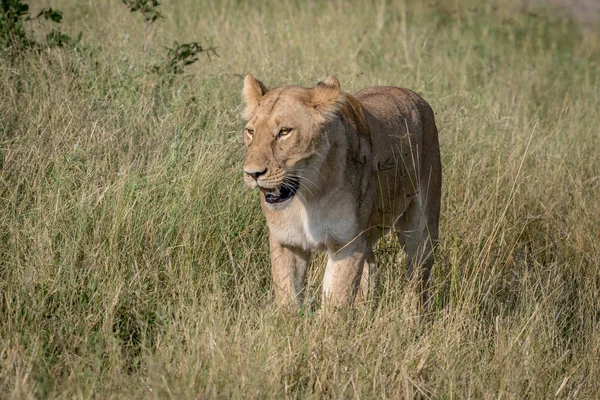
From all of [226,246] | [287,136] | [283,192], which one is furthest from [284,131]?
[226,246]

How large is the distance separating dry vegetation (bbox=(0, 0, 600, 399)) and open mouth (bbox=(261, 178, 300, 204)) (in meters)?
0.48

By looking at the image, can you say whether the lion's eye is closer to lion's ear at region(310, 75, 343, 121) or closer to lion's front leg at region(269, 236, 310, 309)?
lion's ear at region(310, 75, 343, 121)

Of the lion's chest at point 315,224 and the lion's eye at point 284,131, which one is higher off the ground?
the lion's eye at point 284,131

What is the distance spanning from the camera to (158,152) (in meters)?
5.23

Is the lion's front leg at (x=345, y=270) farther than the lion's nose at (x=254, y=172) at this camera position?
Yes

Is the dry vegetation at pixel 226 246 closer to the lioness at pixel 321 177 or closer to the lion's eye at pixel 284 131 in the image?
the lioness at pixel 321 177

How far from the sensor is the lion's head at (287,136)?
3.97 meters

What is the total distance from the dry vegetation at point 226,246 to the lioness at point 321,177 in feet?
0.82

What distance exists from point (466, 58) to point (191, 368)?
19.0 feet

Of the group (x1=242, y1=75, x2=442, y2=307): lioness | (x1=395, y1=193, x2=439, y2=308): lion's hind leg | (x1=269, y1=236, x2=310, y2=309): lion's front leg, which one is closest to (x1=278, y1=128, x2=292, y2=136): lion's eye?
(x1=242, y1=75, x2=442, y2=307): lioness

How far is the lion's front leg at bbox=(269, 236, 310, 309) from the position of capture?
4363 mm

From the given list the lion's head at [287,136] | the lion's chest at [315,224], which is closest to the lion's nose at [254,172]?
the lion's head at [287,136]

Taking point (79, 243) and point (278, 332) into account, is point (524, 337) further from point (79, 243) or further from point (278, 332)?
point (79, 243)

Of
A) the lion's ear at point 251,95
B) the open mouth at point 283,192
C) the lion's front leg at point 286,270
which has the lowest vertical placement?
the lion's front leg at point 286,270
